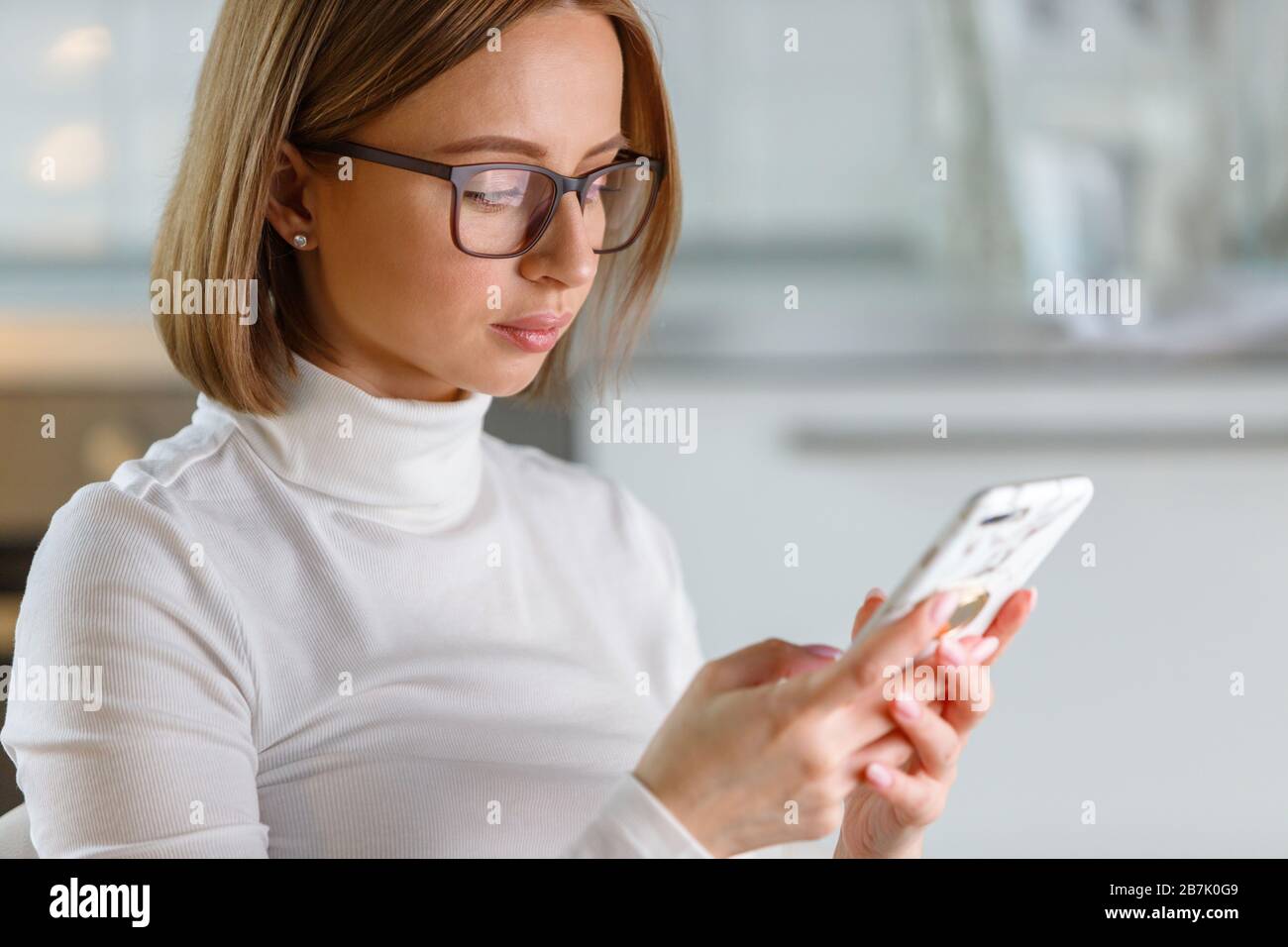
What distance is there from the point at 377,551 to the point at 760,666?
0.30 meters

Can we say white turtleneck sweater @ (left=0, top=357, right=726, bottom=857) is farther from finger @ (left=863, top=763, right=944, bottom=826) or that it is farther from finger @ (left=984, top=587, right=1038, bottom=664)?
finger @ (left=984, top=587, right=1038, bottom=664)

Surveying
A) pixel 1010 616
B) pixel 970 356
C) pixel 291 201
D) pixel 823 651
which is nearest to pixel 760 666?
pixel 823 651

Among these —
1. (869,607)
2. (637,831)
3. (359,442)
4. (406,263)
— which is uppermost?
(406,263)

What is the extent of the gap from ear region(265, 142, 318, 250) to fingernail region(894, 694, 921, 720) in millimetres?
475

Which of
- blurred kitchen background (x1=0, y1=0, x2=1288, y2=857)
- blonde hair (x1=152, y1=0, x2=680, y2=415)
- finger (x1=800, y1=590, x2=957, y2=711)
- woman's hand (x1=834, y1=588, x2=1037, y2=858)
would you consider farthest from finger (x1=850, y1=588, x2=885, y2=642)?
blurred kitchen background (x1=0, y1=0, x2=1288, y2=857)

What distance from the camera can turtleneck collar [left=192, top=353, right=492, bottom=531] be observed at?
2.88 ft

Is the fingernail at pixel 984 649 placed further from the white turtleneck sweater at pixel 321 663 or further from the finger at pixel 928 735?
the white turtleneck sweater at pixel 321 663

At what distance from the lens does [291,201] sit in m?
0.88

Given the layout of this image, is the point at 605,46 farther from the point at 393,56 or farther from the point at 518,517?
the point at 518,517

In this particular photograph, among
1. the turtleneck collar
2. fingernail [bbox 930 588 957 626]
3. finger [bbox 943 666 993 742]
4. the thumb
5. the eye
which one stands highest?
the eye

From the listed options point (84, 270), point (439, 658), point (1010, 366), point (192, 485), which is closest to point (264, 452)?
point (192, 485)

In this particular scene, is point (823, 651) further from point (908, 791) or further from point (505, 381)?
point (505, 381)

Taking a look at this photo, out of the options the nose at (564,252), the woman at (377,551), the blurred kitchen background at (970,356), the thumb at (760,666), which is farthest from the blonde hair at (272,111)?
the blurred kitchen background at (970,356)

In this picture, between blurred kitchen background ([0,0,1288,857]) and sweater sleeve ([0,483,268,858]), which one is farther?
blurred kitchen background ([0,0,1288,857])
